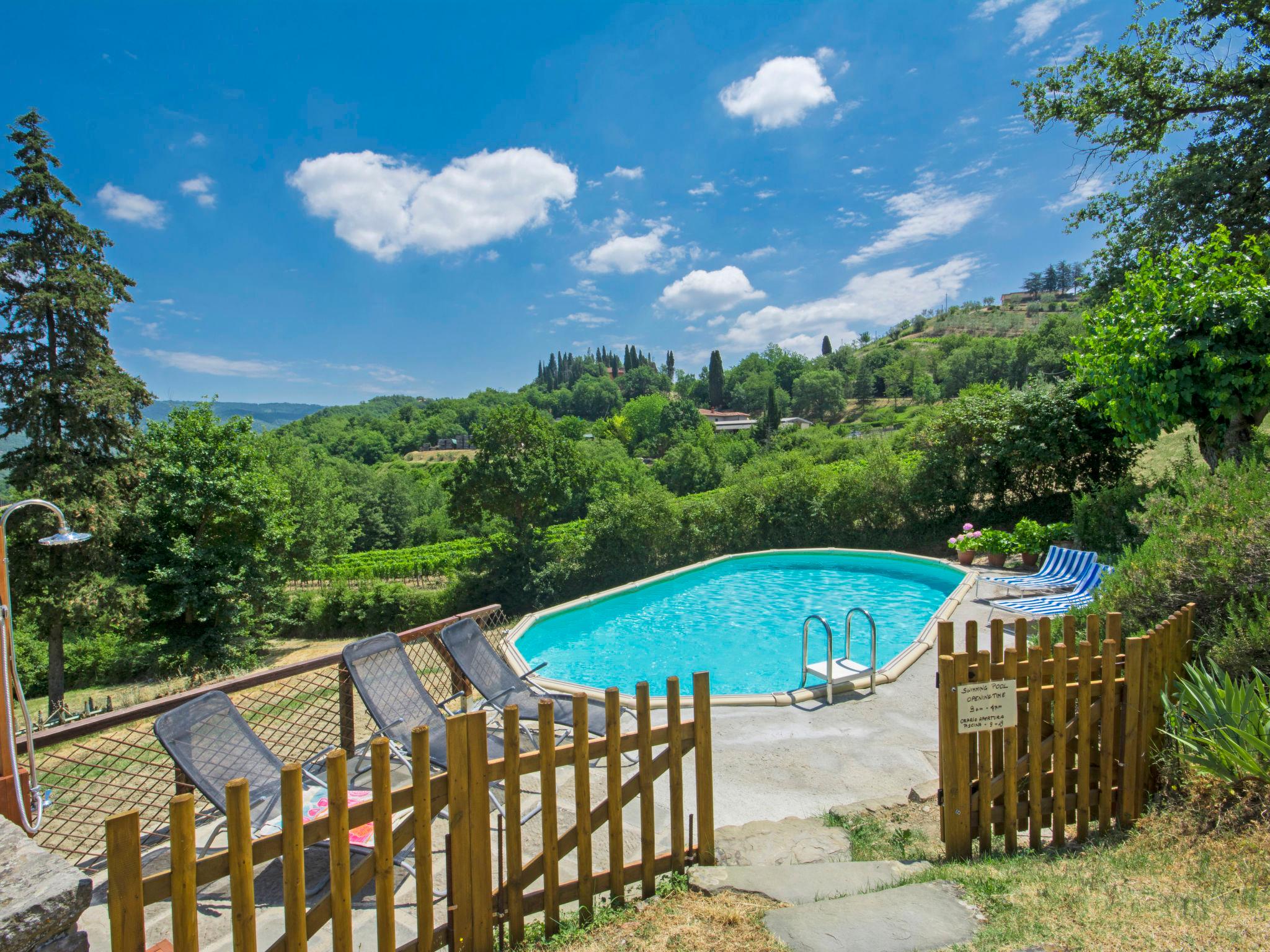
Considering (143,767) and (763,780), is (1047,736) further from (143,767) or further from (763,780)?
(143,767)

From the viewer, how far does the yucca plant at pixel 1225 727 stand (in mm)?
2627

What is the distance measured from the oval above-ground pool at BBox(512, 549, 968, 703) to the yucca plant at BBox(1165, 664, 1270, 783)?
13.3 ft

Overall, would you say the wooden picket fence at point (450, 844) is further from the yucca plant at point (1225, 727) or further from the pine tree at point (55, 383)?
the pine tree at point (55, 383)

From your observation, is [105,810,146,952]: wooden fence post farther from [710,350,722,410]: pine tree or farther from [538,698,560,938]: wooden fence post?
[710,350,722,410]: pine tree

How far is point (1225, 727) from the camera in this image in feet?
8.87

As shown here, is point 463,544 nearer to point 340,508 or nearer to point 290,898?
point 340,508

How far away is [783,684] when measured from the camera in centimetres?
779

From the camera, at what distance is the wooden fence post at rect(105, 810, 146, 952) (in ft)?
5.21

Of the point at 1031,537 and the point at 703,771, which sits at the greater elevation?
the point at 703,771

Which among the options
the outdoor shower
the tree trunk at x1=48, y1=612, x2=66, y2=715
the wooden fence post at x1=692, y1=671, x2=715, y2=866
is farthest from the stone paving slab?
the tree trunk at x1=48, y1=612, x2=66, y2=715

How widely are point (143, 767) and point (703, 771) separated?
617cm

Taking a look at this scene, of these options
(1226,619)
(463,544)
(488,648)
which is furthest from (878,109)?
(463,544)

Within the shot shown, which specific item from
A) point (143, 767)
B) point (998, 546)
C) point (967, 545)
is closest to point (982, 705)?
point (143, 767)

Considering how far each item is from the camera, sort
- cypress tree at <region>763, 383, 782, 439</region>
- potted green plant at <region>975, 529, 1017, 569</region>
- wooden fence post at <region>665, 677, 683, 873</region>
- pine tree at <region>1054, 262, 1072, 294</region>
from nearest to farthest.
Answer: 1. wooden fence post at <region>665, 677, 683, 873</region>
2. potted green plant at <region>975, 529, 1017, 569</region>
3. cypress tree at <region>763, 383, 782, 439</region>
4. pine tree at <region>1054, 262, 1072, 294</region>
